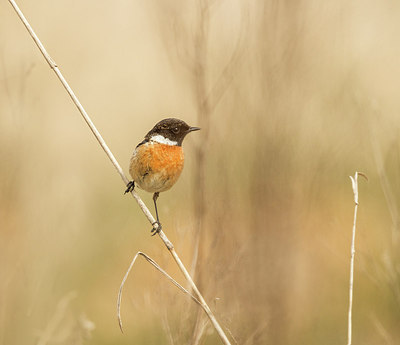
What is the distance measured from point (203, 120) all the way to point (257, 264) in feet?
3.38

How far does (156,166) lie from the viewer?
121 inches

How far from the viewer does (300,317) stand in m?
4.57

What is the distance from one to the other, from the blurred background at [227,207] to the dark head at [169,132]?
0.08 meters

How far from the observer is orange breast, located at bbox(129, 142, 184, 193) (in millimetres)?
3061

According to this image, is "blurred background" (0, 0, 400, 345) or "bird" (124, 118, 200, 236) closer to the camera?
"blurred background" (0, 0, 400, 345)

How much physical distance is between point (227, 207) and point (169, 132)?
1.69 feet

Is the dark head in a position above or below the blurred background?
above

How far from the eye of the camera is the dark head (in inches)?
120

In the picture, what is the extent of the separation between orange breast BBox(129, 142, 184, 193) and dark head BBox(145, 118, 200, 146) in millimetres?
33

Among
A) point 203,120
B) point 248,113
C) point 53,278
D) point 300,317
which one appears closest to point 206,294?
point 203,120

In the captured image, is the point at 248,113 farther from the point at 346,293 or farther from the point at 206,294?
the point at 346,293

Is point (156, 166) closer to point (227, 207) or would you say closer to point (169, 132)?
point (169, 132)

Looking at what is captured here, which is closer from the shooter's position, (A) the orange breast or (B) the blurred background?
(B) the blurred background

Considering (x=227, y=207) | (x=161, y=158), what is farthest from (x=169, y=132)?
(x=227, y=207)
